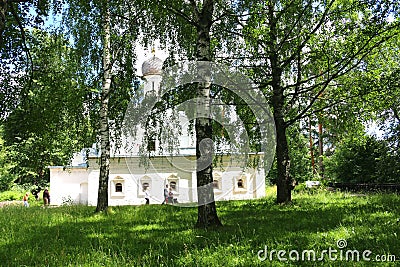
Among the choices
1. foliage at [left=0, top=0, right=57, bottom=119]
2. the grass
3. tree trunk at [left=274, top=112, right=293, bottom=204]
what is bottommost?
the grass

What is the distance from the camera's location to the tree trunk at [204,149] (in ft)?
24.2

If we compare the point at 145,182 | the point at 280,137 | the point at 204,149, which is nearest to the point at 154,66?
the point at 280,137

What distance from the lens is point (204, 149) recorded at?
7.43 metres

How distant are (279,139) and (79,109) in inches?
253

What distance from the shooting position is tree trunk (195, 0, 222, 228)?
24.2 feet

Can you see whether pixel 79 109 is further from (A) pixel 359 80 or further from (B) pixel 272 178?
(B) pixel 272 178

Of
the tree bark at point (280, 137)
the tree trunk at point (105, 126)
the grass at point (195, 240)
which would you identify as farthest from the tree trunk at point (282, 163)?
the tree trunk at point (105, 126)

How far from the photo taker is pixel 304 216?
851 cm

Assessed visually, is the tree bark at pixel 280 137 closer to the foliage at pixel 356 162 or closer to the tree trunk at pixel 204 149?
the tree trunk at pixel 204 149

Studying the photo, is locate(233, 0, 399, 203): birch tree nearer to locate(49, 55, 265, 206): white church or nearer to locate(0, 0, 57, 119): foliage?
locate(0, 0, 57, 119): foliage

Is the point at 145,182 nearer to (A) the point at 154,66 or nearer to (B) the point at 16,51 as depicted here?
(A) the point at 154,66

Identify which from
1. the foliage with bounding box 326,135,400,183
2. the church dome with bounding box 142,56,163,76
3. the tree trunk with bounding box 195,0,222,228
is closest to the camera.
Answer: the tree trunk with bounding box 195,0,222,228

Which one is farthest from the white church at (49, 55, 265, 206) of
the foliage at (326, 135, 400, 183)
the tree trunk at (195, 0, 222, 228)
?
the tree trunk at (195, 0, 222, 228)

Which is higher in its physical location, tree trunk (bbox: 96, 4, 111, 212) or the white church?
tree trunk (bbox: 96, 4, 111, 212)
